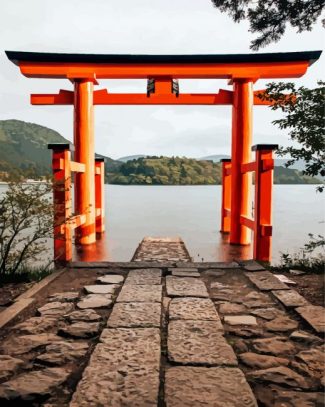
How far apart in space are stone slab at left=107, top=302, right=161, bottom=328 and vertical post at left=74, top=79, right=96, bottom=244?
3.80m

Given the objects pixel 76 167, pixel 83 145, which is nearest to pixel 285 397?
pixel 76 167

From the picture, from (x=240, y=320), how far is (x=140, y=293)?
1.01 m

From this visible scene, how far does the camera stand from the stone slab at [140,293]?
3.12 meters

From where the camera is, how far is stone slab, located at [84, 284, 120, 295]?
11.2 feet

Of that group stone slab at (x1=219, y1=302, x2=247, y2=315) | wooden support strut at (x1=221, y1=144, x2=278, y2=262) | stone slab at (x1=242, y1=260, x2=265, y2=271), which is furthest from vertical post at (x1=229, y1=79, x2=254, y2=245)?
stone slab at (x1=219, y1=302, x2=247, y2=315)

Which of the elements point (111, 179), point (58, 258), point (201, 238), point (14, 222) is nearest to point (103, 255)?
point (58, 258)

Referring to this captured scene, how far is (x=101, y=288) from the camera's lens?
3.55 metres

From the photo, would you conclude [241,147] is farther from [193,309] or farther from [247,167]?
[193,309]

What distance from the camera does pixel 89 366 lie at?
1.91m

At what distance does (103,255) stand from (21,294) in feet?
7.99

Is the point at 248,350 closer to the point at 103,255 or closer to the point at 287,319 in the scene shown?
the point at 287,319

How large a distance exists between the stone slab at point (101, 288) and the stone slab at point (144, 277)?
19 centimetres

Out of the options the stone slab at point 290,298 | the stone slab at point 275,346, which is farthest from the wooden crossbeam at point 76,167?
the stone slab at point 275,346

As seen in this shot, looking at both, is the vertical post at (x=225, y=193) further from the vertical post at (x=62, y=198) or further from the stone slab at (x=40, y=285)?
the stone slab at (x=40, y=285)
